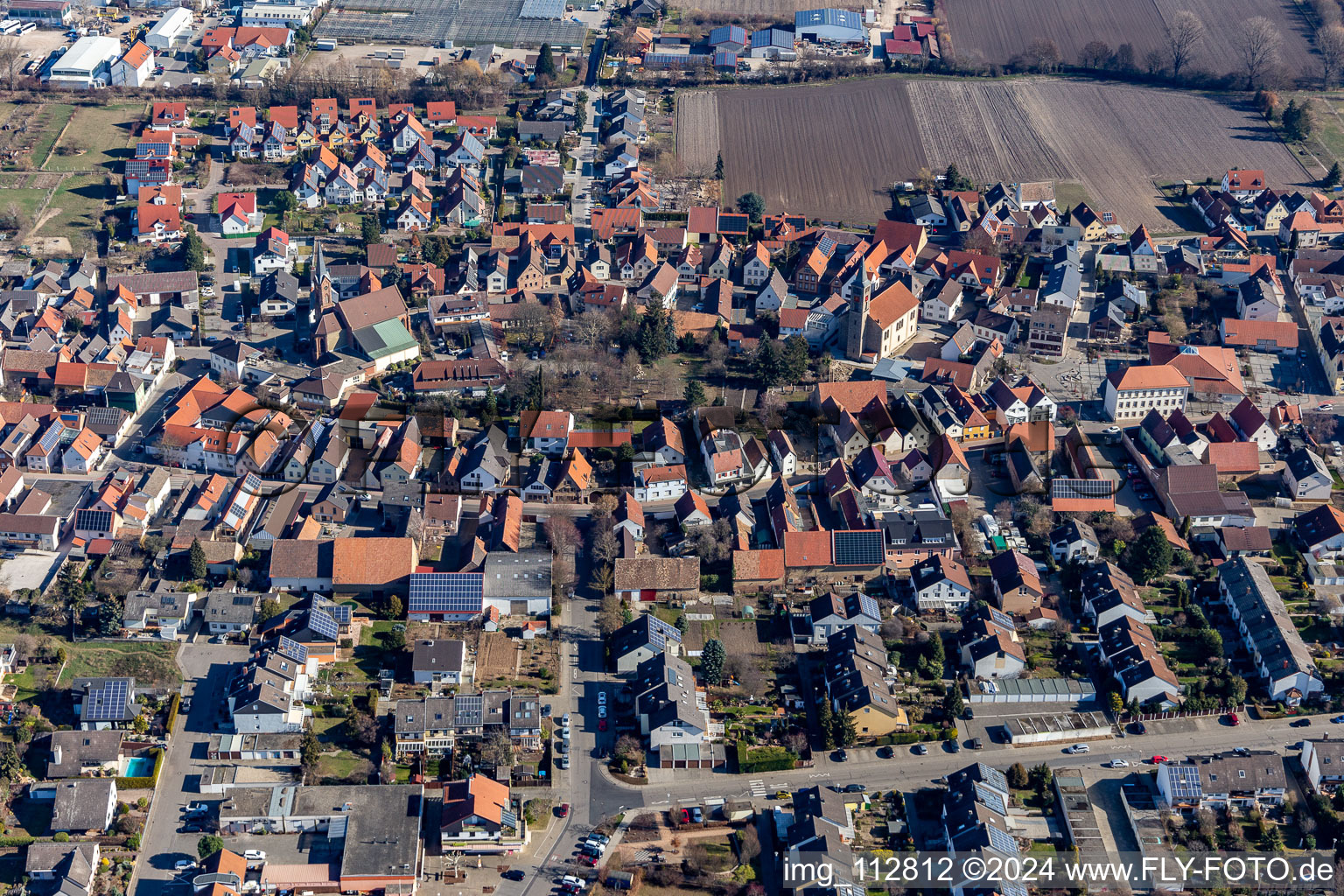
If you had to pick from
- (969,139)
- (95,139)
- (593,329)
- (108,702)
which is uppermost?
(108,702)

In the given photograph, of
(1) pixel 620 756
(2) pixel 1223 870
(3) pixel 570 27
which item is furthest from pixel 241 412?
(3) pixel 570 27

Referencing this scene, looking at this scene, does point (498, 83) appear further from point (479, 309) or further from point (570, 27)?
point (479, 309)

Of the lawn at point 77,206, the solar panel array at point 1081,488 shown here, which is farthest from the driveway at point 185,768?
the lawn at point 77,206

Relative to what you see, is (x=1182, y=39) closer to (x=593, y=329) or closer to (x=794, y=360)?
(x=794, y=360)

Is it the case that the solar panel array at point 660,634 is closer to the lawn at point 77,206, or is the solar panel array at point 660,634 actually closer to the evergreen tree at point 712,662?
the evergreen tree at point 712,662

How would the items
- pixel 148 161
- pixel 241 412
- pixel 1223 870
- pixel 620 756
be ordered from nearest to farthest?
pixel 1223 870 < pixel 620 756 < pixel 241 412 < pixel 148 161

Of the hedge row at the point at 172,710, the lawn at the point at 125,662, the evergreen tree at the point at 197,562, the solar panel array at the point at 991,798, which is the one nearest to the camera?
the solar panel array at the point at 991,798

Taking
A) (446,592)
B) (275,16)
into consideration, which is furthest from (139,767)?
(275,16)
